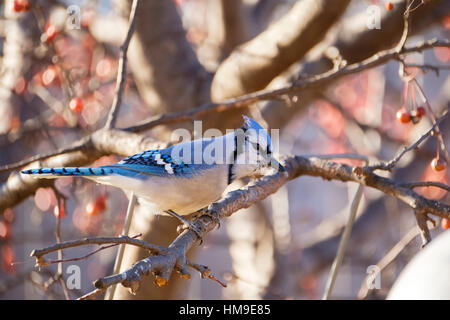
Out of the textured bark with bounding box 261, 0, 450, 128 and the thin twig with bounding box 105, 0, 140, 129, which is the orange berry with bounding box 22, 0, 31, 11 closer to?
the thin twig with bounding box 105, 0, 140, 129

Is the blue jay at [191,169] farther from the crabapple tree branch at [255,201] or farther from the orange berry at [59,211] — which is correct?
the orange berry at [59,211]

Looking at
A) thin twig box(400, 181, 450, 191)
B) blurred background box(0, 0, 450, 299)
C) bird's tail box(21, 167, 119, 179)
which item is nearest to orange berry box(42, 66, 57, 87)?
blurred background box(0, 0, 450, 299)

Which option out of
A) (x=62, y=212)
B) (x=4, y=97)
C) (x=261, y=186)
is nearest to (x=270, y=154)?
(x=261, y=186)

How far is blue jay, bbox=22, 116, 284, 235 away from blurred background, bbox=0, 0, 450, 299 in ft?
1.06

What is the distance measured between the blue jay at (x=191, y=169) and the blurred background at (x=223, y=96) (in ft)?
1.06

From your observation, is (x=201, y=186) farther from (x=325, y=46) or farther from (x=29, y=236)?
(x=29, y=236)

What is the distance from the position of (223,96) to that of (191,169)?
1.08 metres

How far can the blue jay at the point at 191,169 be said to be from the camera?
7.20ft

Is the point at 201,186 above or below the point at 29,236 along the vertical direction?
below

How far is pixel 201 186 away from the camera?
219cm

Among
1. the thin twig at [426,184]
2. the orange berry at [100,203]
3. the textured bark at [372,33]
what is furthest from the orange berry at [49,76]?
the thin twig at [426,184]
